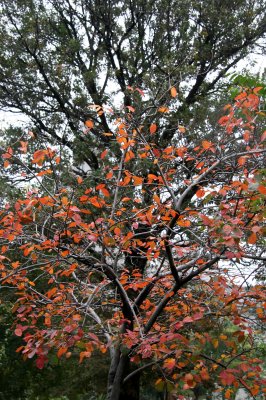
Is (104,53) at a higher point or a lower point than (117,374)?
higher

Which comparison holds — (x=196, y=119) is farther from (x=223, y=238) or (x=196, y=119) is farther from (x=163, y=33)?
(x=223, y=238)

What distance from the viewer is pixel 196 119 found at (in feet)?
26.9

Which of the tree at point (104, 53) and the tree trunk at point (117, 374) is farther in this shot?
the tree at point (104, 53)

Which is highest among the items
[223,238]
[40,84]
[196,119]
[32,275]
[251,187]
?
[40,84]

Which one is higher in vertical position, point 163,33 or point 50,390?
point 163,33

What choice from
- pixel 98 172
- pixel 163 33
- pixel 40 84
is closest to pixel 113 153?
pixel 98 172

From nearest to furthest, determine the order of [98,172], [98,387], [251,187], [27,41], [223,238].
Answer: [251,187] < [223,238] < [98,172] < [98,387] < [27,41]

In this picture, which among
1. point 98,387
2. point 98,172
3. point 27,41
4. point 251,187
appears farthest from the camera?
point 27,41

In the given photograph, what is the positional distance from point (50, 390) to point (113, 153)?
16.6 feet

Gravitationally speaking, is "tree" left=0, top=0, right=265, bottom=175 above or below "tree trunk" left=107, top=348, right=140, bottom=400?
above

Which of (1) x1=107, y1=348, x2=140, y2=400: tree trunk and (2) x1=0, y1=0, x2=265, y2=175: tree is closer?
(1) x1=107, y1=348, x2=140, y2=400: tree trunk

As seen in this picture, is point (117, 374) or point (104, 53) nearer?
point (117, 374)

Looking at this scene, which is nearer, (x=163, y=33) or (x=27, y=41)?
(x=27, y=41)

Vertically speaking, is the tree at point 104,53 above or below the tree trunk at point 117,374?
above
